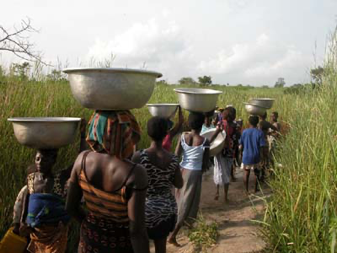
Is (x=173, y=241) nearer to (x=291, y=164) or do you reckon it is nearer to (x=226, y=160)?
(x=291, y=164)

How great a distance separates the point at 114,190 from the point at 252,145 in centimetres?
496

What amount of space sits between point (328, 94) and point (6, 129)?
352 cm

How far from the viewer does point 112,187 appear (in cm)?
187

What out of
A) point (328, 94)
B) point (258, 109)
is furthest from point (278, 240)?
point (258, 109)

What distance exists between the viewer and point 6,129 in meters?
3.61

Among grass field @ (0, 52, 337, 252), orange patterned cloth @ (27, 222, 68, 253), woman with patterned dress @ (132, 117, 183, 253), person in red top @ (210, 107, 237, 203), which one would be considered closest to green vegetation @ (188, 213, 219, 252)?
grass field @ (0, 52, 337, 252)

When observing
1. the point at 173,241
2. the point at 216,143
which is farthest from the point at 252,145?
the point at 173,241

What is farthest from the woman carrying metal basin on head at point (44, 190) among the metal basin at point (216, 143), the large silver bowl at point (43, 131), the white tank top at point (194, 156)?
the metal basin at point (216, 143)

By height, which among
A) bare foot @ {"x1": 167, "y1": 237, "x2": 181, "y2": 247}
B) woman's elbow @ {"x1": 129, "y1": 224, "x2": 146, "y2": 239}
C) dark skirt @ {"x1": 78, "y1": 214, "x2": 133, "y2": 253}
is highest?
woman's elbow @ {"x1": 129, "y1": 224, "x2": 146, "y2": 239}

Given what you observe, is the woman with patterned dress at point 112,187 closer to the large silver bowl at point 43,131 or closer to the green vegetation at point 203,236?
the large silver bowl at point 43,131

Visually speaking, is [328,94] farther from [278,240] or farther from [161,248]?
[161,248]

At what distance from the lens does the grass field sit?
2869 mm

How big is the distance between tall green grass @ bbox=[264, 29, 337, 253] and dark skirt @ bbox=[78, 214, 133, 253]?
1.49 meters

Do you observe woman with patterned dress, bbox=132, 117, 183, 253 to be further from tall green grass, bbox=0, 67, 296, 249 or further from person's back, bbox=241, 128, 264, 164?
person's back, bbox=241, 128, 264, 164
